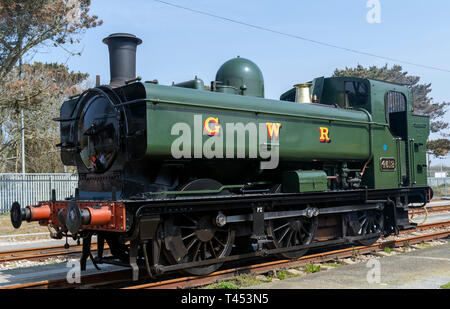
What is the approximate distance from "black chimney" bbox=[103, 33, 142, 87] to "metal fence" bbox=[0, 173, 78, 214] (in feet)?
40.8

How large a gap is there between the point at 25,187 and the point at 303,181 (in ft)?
50.3

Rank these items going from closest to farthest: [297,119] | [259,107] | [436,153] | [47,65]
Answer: [259,107]
[297,119]
[47,65]
[436,153]

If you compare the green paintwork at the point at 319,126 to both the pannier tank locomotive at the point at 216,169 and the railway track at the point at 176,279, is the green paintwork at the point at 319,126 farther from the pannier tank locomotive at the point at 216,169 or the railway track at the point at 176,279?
the railway track at the point at 176,279

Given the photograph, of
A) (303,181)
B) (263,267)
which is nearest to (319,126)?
(303,181)

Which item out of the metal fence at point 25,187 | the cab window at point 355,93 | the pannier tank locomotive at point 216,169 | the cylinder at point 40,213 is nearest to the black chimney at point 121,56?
the pannier tank locomotive at point 216,169

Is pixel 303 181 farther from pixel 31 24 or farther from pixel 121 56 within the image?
pixel 31 24

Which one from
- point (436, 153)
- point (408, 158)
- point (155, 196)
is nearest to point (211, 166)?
point (155, 196)

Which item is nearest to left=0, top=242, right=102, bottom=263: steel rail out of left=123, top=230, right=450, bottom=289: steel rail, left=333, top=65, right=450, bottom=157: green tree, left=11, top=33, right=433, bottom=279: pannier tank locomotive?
left=11, top=33, right=433, bottom=279: pannier tank locomotive

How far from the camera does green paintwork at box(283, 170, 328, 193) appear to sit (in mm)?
7930

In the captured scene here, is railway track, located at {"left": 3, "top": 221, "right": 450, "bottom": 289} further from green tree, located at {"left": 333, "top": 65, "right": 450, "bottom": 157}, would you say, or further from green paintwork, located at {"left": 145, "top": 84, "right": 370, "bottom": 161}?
green tree, located at {"left": 333, "top": 65, "right": 450, "bottom": 157}

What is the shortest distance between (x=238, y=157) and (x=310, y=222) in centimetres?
233

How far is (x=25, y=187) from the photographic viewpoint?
1944cm
